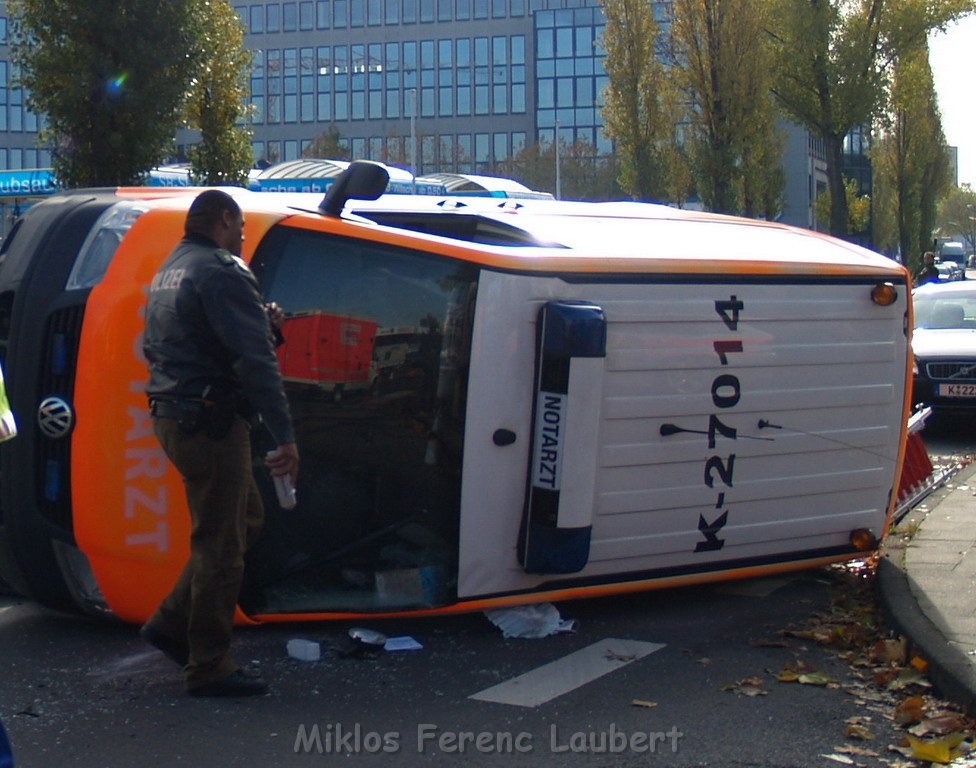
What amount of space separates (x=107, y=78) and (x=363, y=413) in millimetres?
14993

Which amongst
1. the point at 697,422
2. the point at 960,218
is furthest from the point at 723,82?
the point at 960,218

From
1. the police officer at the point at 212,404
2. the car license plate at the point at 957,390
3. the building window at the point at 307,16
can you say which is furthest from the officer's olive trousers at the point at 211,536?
the building window at the point at 307,16

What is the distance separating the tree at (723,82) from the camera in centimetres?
3544

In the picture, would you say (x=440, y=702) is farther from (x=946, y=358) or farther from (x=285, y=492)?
(x=946, y=358)

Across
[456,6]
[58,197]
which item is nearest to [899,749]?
[58,197]

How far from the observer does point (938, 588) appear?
597 centimetres

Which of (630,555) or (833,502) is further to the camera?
(833,502)

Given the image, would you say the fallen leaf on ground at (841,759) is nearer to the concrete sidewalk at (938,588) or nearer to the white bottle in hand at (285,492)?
the concrete sidewalk at (938,588)

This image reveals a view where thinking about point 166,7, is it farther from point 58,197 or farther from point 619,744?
point 619,744

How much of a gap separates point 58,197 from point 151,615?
1.82 meters

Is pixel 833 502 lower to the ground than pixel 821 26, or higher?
lower

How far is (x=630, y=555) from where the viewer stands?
18.0ft

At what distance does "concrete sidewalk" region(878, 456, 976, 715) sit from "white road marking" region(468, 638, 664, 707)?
3.43 ft

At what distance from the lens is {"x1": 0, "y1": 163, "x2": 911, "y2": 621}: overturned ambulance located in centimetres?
500
